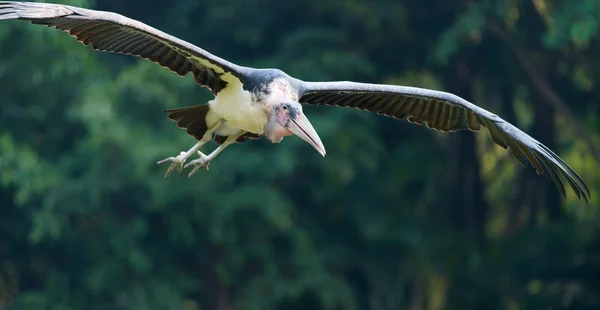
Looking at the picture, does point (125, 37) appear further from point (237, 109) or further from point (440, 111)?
point (440, 111)

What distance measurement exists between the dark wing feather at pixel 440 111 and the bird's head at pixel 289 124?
405 millimetres

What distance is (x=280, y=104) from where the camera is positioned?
8672 millimetres

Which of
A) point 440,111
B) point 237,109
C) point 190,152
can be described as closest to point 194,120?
point 190,152

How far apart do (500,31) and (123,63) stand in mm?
5874

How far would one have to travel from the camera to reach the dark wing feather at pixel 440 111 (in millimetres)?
8547

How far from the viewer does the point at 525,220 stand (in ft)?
69.4

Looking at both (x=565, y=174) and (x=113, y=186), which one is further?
(x=113, y=186)

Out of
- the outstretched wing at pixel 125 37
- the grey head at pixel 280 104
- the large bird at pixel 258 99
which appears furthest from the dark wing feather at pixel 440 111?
the outstretched wing at pixel 125 37

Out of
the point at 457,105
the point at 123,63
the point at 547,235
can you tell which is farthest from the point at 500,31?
the point at 457,105

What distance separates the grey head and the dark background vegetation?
885 cm

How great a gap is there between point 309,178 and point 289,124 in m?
12.1

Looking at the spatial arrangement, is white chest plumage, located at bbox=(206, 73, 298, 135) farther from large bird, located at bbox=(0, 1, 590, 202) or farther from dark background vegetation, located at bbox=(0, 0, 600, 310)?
dark background vegetation, located at bbox=(0, 0, 600, 310)

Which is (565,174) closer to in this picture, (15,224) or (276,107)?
(276,107)

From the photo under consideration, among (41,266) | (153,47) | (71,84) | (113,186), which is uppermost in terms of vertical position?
(153,47)
